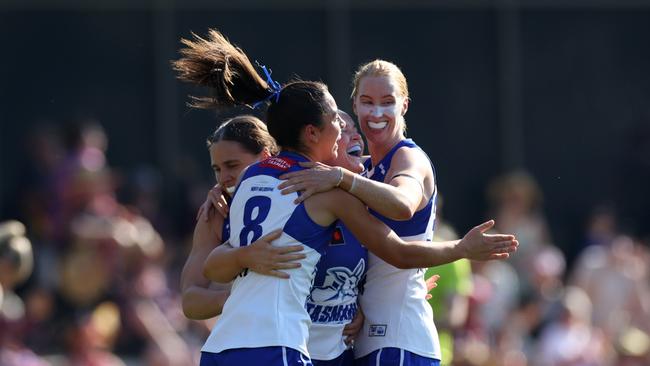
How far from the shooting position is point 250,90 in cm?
536

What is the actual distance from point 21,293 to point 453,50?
5909 millimetres

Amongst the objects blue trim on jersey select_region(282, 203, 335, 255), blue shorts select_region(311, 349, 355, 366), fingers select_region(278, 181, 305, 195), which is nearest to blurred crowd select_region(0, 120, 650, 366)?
blue shorts select_region(311, 349, 355, 366)

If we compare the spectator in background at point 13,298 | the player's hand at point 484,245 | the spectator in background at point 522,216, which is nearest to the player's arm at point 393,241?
the player's hand at point 484,245

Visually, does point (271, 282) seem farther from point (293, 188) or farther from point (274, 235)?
point (293, 188)

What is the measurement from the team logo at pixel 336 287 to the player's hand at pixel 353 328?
128mm

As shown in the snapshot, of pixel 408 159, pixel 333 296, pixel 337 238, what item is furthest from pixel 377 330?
pixel 408 159

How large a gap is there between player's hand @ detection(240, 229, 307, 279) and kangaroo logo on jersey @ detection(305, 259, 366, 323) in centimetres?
35

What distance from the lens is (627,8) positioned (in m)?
14.7

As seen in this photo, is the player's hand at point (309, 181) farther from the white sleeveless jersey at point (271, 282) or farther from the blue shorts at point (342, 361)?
the blue shorts at point (342, 361)

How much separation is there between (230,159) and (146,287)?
5214 millimetres

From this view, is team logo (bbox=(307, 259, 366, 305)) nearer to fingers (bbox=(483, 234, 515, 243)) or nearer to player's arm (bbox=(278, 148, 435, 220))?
player's arm (bbox=(278, 148, 435, 220))

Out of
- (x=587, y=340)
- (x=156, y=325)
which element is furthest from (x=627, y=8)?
(x=156, y=325)

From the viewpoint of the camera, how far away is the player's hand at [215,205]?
5465 mm

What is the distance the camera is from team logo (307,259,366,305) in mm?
5219
